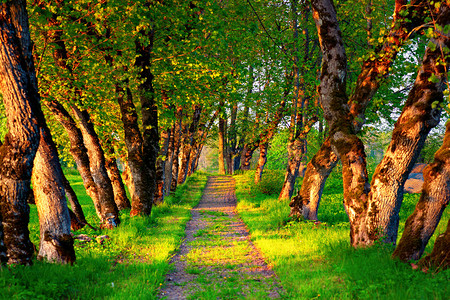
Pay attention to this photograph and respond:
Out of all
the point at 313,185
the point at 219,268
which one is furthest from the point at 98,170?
the point at 313,185

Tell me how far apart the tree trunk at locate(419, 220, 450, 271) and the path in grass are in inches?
98.2

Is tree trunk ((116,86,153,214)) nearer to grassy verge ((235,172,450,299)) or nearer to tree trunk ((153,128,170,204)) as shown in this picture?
tree trunk ((153,128,170,204))

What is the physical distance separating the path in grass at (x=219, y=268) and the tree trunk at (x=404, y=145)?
2495 mm

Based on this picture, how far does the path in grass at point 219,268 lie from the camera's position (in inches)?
231

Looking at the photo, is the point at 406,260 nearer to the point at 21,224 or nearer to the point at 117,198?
the point at 21,224

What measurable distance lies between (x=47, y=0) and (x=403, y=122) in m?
9.29

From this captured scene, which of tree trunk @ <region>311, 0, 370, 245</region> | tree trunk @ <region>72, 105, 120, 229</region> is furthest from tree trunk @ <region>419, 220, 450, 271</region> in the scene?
tree trunk @ <region>72, 105, 120, 229</region>

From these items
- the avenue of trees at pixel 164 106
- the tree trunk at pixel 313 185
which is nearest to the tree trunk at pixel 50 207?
the avenue of trees at pixel 164 106

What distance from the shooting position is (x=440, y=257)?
16.6ft

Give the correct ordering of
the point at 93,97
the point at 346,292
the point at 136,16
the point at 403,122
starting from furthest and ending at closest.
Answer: the point at 93,97
the point at 136,16
the point at 403,122
the point at 346,292

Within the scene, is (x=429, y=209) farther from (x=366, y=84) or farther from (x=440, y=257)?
(x=366, y=84)

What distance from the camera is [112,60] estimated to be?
12617mm

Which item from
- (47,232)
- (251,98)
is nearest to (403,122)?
(47,232)

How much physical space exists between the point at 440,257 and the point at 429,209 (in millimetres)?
892
